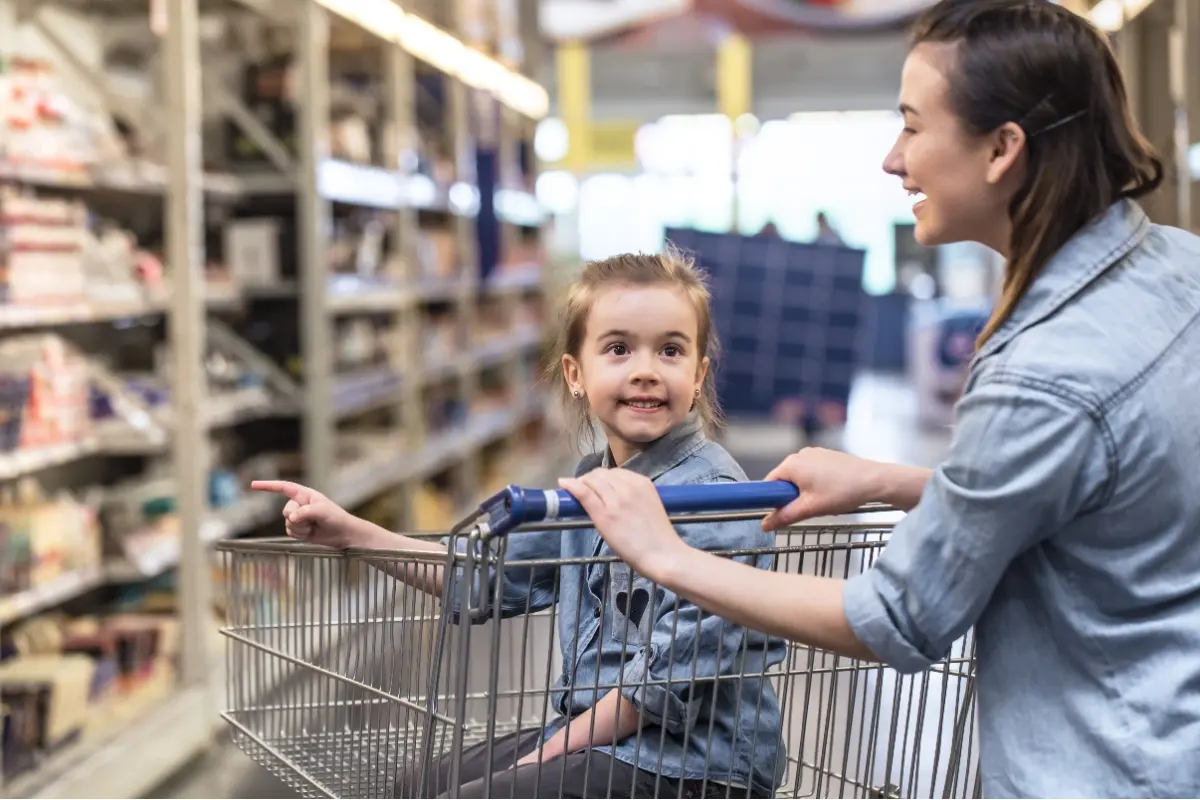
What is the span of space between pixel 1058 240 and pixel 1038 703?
469mm

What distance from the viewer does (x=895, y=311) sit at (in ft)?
67.3

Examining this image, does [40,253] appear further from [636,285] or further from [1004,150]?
[1004,150]

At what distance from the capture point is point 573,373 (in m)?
2.09

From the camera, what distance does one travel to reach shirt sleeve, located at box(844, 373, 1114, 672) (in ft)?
4.22

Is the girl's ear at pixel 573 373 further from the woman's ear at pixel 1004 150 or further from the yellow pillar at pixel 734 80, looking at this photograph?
the yellow pillar at pixel 734 80

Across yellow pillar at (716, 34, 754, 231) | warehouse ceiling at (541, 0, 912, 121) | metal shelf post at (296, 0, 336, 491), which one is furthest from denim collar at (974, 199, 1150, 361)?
yellow pillar at (716, 34, 754, 231)

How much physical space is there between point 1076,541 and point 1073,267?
274mm

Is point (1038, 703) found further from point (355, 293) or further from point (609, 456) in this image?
point (355, 293)

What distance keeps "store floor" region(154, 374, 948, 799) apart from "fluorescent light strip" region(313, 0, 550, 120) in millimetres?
2946

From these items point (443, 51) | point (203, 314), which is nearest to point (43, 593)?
point (203, 314)

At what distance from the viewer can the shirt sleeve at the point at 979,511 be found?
1.29m

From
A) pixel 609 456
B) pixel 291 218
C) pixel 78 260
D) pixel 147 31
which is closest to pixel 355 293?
pixel 291 218

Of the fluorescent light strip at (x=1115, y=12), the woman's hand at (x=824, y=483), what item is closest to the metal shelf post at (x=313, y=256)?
the fluorescent light strip at (x=1115, y=12)

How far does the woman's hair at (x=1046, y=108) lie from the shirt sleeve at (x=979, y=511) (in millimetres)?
168
